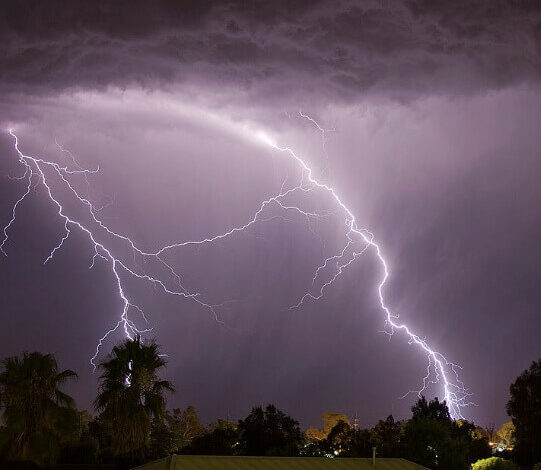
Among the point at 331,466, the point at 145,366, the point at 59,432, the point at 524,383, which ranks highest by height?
the point at 524,383

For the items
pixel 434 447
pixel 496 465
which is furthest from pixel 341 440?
pixel 496 465

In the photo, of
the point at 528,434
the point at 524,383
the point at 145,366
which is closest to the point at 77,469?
the point at 145,366

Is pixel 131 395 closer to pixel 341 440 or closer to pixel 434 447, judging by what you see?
pixel 434 447

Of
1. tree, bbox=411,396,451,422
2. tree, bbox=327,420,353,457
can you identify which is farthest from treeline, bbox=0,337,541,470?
tree, bbox=411,396,451,422

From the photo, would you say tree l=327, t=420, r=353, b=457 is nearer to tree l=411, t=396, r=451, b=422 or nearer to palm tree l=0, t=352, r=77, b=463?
tree l=411, t=396, r=451, b=422

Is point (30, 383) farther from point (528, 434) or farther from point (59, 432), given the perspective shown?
point (528, 434)

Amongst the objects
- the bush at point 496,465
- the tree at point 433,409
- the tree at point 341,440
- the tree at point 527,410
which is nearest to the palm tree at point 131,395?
the bush at point 496,465

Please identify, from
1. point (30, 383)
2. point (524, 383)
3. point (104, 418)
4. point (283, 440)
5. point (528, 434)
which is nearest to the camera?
point (30, 383)
